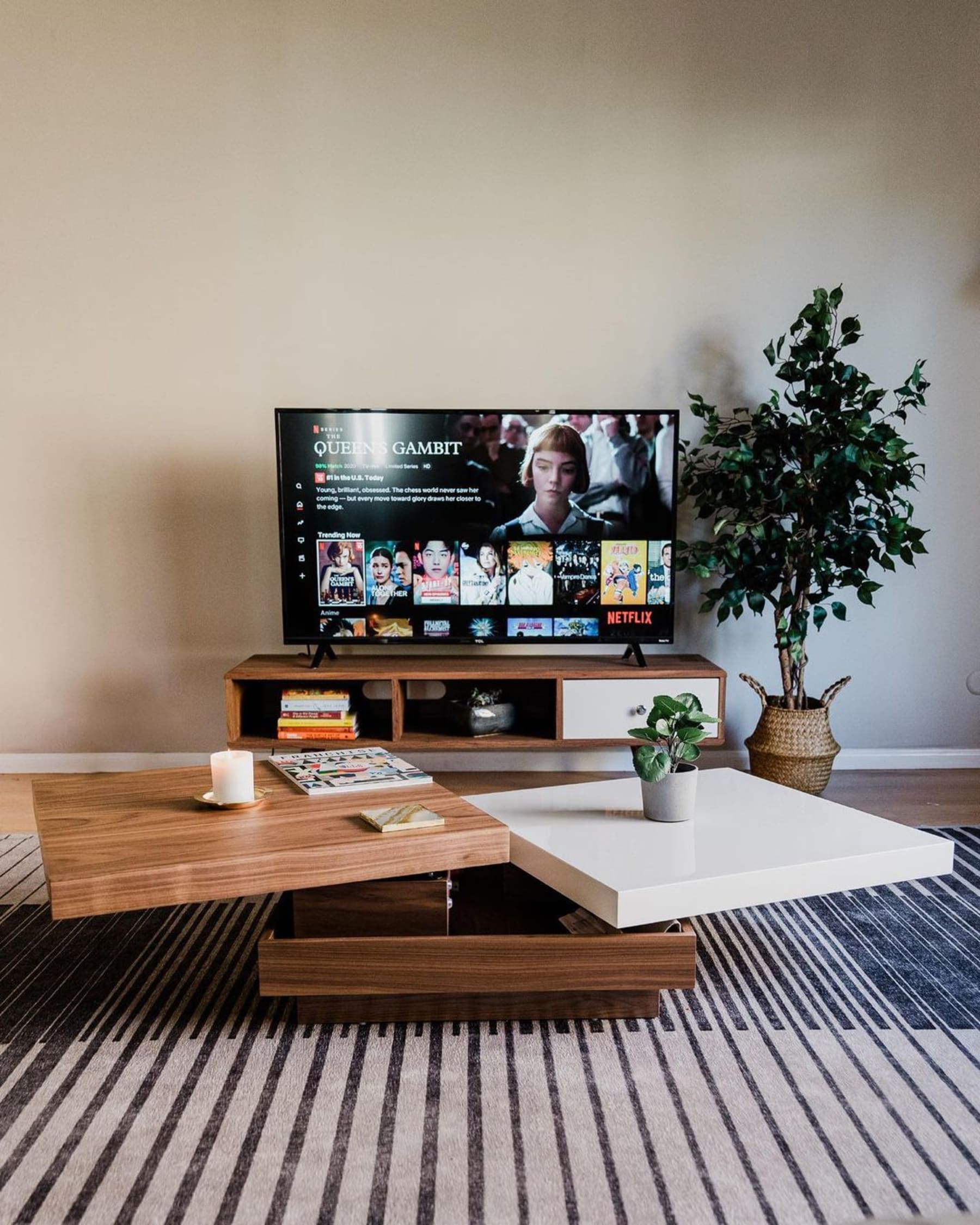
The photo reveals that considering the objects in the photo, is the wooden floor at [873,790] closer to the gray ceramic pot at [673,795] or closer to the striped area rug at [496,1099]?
the striped area rug at [496,1099]

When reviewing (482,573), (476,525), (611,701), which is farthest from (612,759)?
(476,525)

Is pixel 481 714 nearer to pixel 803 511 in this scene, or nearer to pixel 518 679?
pixel 518 679

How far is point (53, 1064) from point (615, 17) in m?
3.37

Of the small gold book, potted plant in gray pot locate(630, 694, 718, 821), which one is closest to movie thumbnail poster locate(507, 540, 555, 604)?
potted plant in gray pot locate(630, 694, 718, 821)

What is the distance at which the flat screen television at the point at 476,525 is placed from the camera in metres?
3.10

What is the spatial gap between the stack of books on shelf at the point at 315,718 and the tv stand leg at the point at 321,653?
100 millimetres

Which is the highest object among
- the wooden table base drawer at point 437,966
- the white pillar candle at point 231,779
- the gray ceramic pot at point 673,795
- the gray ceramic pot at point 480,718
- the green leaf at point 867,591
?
the green leaf at point 867,591

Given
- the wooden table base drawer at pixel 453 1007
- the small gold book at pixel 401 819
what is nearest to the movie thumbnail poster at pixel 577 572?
the small gold book at pixel 401 819

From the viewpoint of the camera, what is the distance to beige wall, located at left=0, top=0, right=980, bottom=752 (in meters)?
3.23

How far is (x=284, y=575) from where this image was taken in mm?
3137

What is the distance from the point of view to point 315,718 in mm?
3080

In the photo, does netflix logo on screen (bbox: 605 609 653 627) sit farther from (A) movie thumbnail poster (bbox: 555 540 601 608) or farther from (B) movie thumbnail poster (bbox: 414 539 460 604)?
(B) movie thumbnail poster (bbox: 414 539 460 604)

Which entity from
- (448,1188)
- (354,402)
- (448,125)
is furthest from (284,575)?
(448,1188)

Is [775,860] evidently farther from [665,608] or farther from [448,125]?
[448,125]
